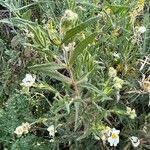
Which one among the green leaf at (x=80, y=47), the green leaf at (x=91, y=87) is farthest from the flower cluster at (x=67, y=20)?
the green leaf at (x=91, y=87)

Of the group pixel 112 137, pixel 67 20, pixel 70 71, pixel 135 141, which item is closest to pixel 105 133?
pixel 112 137

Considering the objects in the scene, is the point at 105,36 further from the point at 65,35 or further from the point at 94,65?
the point at 65,35

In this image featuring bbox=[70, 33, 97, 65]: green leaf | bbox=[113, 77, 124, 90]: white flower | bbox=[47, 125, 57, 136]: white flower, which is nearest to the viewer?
bbox=[70, 33, 97, 65]: green leaf

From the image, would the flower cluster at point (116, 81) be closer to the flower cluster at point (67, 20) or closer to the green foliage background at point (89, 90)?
the green foliage background at point (89, 90)

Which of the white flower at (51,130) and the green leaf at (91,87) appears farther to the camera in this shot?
the white flower at (51,130)

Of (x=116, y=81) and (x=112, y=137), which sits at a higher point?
(x=116, y=81)

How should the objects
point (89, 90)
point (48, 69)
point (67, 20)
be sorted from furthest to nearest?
point (89, 90) → point (48, 69) → point (67, 20)

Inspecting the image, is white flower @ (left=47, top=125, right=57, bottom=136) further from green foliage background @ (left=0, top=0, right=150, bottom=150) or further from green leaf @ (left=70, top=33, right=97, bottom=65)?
green leaf @ (left=70, top=33, right=97, bottom=65)

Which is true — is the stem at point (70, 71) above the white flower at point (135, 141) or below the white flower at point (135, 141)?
above

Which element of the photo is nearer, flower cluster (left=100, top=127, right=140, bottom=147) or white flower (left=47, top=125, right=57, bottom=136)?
flower cluster (left=100, top=127, right=140, bottom=147)

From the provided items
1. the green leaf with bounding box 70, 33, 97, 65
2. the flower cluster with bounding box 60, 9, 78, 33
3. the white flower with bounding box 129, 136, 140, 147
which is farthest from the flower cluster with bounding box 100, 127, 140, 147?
the flower cluster with bounding box 60, 9, 78, 33

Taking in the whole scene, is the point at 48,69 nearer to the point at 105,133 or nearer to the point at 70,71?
the point at 70,71

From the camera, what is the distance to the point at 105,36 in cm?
177

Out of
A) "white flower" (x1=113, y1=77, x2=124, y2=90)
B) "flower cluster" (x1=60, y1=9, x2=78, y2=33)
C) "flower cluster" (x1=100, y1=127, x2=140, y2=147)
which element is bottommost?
"flower cluster" (x1=100, y1=127, x2=140, y2=147)
